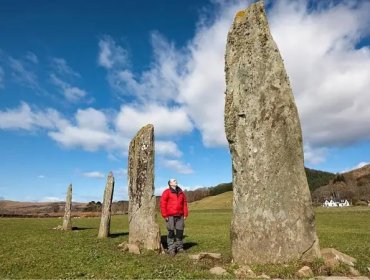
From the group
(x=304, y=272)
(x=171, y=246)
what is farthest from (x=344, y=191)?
(x=304, y=272)

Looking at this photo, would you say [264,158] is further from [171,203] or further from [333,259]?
[171,203]

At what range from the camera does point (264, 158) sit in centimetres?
1241

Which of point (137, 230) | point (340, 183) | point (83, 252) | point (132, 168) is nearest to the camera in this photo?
point (83, 252)

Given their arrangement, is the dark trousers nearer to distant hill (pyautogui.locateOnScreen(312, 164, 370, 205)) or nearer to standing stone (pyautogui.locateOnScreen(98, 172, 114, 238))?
standing stone (pyautogui.locateOnScreen(98, 172, 114, 238))

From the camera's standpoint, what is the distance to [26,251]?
17953mm

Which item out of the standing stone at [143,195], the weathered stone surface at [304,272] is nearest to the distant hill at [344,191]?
the standing stone at [143,195]

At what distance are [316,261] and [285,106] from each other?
14.6 feet

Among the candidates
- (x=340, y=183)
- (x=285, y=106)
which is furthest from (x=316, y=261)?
(x=340, y=183)

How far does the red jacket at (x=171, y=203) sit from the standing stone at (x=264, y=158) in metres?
5.38

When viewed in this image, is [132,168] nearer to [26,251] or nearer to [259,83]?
[26,251]

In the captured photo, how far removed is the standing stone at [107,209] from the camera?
85.0ft

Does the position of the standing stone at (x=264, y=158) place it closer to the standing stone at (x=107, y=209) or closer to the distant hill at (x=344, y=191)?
the standing stone at (x=107, y=209)

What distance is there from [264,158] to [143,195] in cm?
850

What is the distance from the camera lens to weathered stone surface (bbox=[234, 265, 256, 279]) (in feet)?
36.0
